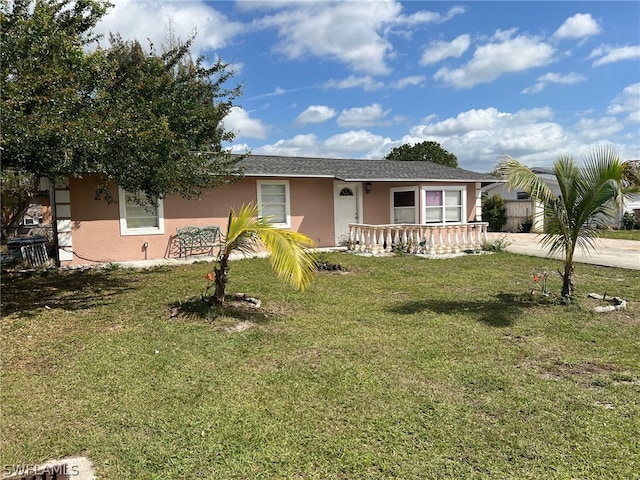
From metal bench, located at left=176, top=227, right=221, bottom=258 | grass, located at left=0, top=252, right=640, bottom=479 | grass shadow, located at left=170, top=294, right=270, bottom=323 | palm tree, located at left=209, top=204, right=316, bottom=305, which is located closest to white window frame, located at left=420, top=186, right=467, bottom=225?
metal bench, located at left=176, top=227, right=221, bottom=258

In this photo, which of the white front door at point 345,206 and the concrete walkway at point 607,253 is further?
the white front door at point 345,206

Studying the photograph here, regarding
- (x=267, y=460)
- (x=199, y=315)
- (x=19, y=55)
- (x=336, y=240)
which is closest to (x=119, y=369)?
(x=199, y=315)

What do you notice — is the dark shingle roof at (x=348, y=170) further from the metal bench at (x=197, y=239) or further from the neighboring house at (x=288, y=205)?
the metal bench at (x=197, y=239)

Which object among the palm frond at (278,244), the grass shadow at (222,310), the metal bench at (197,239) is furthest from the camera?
the metal bench at (197,239)

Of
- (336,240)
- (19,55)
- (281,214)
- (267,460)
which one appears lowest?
(267,460)

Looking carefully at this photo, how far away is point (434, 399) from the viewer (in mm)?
3764

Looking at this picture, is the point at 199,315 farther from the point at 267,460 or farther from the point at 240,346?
the point at 267,460

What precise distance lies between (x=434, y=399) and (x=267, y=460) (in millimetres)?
1594

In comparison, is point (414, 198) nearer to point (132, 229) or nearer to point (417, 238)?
point (417, 238)

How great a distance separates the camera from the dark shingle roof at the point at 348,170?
45.7ft

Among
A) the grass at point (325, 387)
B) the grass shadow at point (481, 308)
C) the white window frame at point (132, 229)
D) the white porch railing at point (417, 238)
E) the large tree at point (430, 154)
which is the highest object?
the large tree at point (430, 154)

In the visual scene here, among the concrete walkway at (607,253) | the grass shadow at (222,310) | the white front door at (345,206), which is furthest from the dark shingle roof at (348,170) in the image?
the grass shadow at (222,310)

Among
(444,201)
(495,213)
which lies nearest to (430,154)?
(495,213)

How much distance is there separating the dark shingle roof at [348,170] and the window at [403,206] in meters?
0.70
